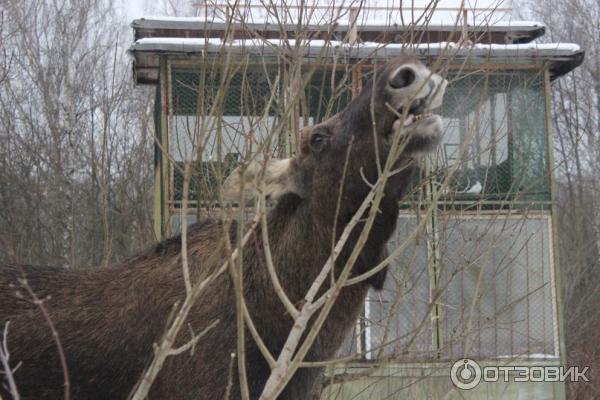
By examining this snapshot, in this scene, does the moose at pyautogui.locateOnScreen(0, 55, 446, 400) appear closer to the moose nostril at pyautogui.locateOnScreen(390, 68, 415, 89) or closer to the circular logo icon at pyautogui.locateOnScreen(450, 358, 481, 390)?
the moose nostril at pyautogui.locateOnScreen(390, 68, 415, 89)

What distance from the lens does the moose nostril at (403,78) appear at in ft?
11.9

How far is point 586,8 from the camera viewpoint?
89.2 ft

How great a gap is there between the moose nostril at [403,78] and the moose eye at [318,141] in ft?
2.72

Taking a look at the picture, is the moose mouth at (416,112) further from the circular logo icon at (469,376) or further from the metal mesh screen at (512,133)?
the metal mesh screen at (512,133)

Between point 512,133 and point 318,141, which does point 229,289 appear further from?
point 512,133

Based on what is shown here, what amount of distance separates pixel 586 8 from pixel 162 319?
2631 centimetres

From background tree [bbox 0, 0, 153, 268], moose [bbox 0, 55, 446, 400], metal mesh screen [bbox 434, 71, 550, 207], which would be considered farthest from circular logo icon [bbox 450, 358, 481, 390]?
background tree [bbox 0, 0, 153, 268]

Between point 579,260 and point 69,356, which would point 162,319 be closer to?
point 69,356

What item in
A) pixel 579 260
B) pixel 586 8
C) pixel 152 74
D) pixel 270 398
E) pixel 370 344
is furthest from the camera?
pixel 586 8

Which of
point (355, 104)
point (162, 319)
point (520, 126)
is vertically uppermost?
point (520, 126)

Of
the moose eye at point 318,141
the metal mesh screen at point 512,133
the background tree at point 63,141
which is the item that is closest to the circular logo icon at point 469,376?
the metal mesh screen at point 512,133

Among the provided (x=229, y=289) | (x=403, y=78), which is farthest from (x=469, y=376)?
(x=403, y=78)

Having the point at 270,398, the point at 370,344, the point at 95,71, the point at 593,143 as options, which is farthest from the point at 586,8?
the point at 270,398

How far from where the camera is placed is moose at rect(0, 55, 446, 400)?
378 centimetres
